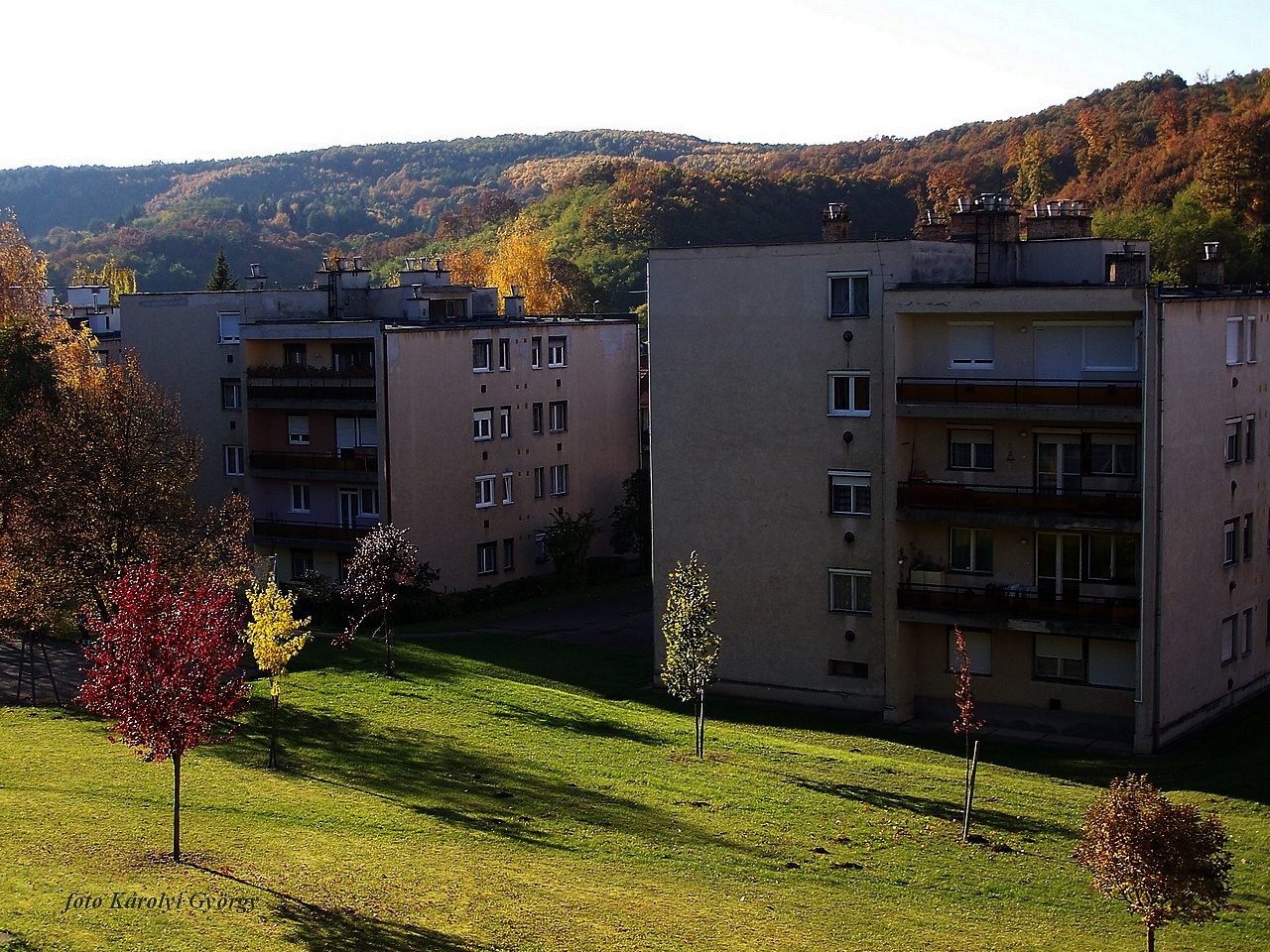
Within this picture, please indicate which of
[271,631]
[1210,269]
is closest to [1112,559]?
[1210,269]

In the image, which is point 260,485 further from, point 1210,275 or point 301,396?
point 1210,275

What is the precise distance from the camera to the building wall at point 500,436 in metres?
53.2

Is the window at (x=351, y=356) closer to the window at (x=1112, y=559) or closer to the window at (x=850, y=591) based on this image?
the window at (x=850, y=591)

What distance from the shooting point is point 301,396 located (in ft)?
178

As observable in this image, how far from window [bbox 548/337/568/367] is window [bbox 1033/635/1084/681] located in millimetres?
29846

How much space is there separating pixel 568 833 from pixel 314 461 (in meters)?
32.3

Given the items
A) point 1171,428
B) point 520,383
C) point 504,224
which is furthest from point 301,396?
point 504,224

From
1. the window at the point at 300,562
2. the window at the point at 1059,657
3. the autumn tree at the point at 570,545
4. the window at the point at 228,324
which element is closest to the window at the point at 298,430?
the window at the point at 300,562

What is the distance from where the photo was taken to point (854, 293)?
123 ft

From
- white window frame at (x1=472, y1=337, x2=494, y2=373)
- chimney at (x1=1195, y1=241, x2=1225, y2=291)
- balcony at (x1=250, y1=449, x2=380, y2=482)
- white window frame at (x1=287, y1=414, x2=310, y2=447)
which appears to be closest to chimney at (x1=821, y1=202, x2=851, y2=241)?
Answer: chimney at (x1=1195, y1=241, x2=1225, y2=291)

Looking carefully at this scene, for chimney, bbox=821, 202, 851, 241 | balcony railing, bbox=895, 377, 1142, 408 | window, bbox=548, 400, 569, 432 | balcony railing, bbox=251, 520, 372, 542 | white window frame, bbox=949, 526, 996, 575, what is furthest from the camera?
window, bbox=548, 400, 569, 432

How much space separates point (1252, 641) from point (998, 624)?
9.26 meters

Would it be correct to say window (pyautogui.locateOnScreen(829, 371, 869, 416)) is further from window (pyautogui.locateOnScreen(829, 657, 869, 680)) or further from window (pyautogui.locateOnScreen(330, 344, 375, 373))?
window (pyautogui.locateOnScreen(330, 344, 375, 373))

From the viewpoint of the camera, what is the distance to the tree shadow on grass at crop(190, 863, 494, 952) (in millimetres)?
18766
